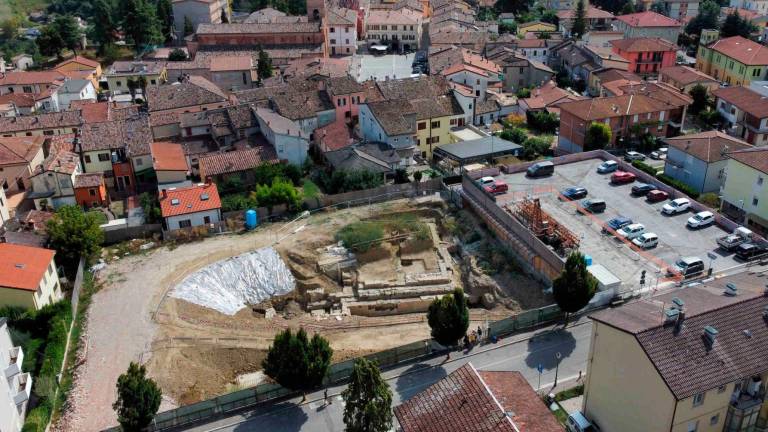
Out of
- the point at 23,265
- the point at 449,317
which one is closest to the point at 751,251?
the point at 449,317

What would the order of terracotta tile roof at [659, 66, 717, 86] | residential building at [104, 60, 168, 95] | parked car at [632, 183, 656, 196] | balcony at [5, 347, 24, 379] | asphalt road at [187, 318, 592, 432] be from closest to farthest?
1. balcony at [5, 347, 24, 379]
2. asphalt road at [187, 318, 592, 432]
3. parked car at [632, 183, 656, 196]
4. terracotta tile roof at [659, 66, 717, 86]
5. residential building at [104, 60, 168, 95]

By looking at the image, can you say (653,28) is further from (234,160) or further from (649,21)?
(234,160)

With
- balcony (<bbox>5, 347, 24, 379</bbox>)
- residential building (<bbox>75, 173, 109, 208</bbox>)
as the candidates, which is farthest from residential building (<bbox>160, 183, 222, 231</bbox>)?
balcony (<bbox>5, 347, 24, 379</bbox>)

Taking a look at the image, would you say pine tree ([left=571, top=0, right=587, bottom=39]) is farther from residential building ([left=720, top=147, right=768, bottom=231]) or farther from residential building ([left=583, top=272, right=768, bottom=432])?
residential building ([left=583, top=272, right=768, bottom=432])

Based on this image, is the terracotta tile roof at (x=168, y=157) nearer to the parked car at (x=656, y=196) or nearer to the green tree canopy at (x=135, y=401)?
the green tree canopy at (x=135, y=401)

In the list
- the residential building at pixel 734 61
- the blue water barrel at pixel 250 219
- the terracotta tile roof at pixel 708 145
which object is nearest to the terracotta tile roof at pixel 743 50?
the residential building at pixel 734 61

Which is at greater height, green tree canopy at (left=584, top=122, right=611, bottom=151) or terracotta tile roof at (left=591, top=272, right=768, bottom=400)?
terracotta tile roof at (left=591, top=272, right=768, bottom=400)

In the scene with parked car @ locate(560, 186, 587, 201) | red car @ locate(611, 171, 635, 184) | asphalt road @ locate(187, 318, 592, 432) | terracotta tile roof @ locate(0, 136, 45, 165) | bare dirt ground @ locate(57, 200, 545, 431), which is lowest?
bare dirt ground @ locate(57, 200, 545, 431)
